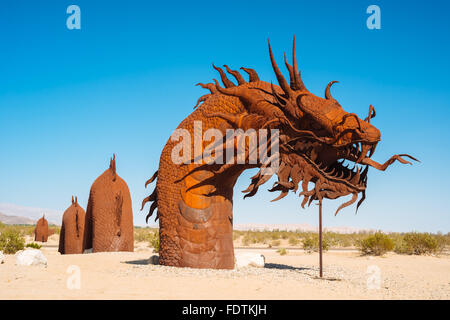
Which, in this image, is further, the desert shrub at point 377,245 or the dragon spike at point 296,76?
the desert shrub at point 377,245

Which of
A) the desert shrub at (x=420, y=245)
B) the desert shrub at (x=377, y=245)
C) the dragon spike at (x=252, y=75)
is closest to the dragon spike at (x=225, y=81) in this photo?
the dragon spike at (x=252, y=75)

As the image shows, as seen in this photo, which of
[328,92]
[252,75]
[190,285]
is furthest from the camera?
[252,75]

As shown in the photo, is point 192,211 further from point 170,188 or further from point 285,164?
point 285,164

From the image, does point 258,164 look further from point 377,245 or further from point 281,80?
point 377,245

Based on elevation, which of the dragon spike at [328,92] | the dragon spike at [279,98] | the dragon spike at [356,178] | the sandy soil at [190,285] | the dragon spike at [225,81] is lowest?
the sandy soil at [190,285]

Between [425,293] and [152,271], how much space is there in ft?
15.0

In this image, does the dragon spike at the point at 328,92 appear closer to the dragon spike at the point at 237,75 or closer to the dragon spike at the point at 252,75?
the dragon spike at the point at 252,75

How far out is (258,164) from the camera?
26.5 feet

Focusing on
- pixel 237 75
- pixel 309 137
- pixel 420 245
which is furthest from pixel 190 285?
pixel 420 245

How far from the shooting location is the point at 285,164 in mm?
→ 7934

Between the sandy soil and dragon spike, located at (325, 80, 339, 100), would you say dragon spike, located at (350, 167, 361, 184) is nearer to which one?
dragon spike, located at (325, 80, 339, 100)

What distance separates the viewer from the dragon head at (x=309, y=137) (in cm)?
768

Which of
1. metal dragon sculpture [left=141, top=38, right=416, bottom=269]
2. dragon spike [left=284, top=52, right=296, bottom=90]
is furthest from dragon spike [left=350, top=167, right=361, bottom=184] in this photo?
dragon spike [left=284, top=52, right=296, bottom=90]

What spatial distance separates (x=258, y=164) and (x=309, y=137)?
42.2 inches
